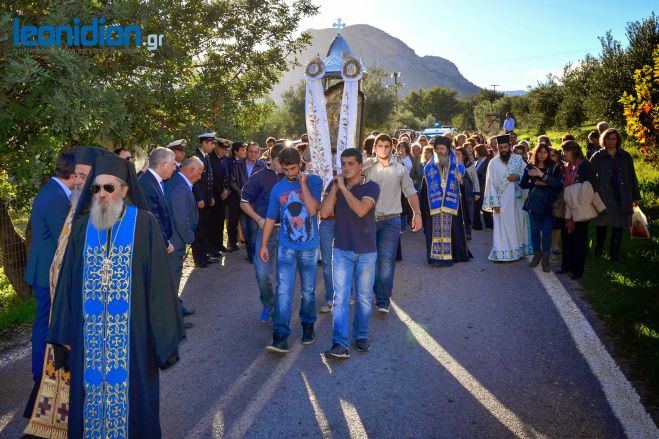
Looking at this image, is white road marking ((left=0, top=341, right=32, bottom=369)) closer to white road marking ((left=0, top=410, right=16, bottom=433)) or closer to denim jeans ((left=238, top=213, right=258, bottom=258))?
white road marking ((left=0, top=410, right=16, bottom=433))

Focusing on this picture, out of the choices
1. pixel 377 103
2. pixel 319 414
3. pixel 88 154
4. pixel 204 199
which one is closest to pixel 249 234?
pixel 204 199

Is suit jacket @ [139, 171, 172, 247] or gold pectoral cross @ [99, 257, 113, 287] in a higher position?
suit jacket @ [139, 171, 172, 247]

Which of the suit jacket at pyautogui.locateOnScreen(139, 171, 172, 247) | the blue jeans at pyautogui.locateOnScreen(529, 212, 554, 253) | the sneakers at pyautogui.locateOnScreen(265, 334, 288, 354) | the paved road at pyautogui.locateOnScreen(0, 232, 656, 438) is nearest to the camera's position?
the paved road at pyautogui.locateOnScreen(0, 232, 656, 438)

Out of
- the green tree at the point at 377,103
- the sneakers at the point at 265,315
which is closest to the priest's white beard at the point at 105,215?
the sneakers at the point at 265,315

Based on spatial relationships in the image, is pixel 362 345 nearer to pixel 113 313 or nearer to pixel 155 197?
pixel 155 197

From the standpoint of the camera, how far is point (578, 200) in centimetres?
833

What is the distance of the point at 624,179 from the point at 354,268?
18.2 ft

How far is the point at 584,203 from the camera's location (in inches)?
326

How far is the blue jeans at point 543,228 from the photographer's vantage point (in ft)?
29.5

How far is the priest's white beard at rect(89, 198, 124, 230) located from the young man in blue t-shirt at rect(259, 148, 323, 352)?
2.41 meters

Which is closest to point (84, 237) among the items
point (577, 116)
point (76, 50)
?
point (76, 50)

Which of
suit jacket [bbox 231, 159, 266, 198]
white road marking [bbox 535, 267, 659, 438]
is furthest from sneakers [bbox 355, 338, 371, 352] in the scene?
suit jacket [bbox 231, 159, 266, 198]

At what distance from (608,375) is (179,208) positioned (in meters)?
4.69

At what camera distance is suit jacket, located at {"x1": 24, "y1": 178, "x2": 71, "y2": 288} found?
15.1 ft
